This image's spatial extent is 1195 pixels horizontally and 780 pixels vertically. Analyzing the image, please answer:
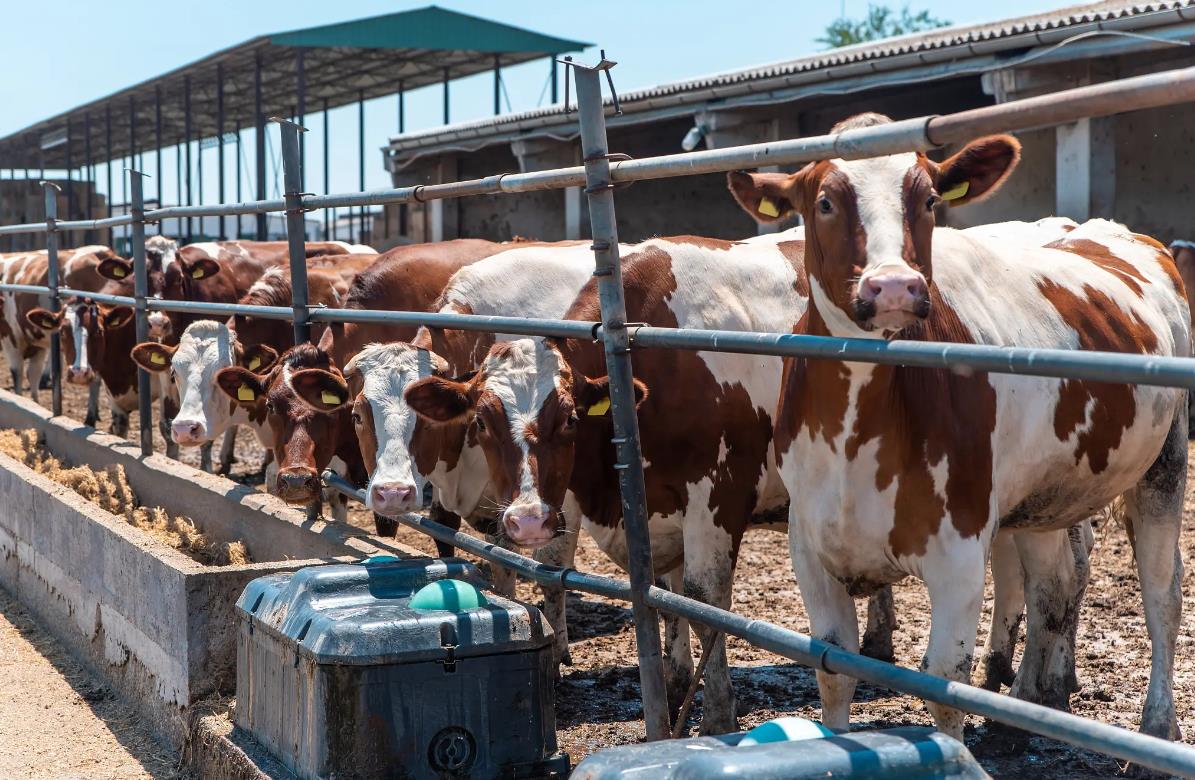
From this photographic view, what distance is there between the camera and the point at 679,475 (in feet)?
15.7

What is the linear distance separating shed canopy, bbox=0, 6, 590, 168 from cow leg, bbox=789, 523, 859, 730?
19036 mm

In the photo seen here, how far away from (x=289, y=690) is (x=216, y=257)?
322 inches

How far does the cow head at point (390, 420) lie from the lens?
14.4 feet

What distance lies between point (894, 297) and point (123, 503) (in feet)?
16.0

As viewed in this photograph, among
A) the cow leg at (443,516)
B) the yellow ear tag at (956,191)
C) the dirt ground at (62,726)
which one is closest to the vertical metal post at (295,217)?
the cow leg at (443,516)

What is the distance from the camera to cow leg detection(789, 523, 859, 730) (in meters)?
3.68

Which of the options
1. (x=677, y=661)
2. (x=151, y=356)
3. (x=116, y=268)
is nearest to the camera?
(x=677, y=661)

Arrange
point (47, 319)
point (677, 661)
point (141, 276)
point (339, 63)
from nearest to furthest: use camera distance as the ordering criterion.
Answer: point (677, 661) → point (141, 276) → point (47, 319) → point (339, 63)

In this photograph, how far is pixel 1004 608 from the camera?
5121 mm

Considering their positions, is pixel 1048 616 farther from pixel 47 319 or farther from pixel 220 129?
pixel 220 129

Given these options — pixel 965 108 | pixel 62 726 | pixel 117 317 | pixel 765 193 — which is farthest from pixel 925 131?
pixel 965 108

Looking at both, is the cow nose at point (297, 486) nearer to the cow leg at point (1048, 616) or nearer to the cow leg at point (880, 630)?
the cow leg at point (880, 630)

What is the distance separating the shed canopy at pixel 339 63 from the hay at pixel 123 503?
14003 mm

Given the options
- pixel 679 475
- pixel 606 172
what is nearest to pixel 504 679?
pixel 606 172
